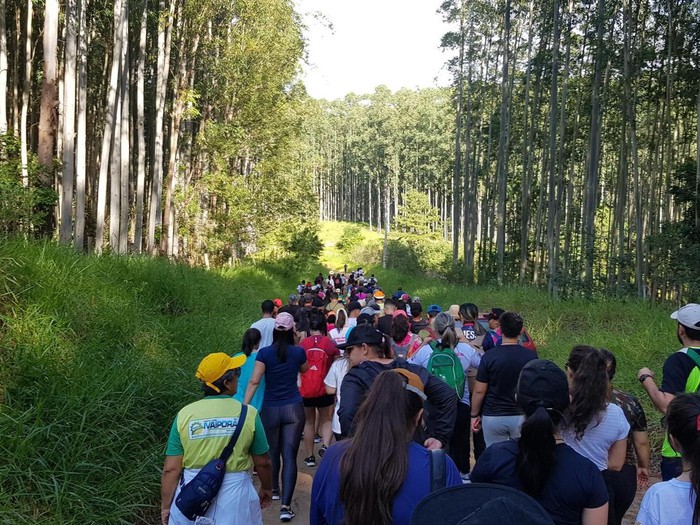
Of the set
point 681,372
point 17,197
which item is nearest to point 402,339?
point 681,372

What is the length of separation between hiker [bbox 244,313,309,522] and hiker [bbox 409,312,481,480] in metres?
1.27

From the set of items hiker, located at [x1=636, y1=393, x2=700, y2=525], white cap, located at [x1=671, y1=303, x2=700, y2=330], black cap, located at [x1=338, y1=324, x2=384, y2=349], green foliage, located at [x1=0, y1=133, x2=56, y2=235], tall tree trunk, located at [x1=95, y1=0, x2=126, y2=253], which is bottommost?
hiker, located at [x1=636, y1=393, x2=700, y2=525]

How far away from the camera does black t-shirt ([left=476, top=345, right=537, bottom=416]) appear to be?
4.40 m

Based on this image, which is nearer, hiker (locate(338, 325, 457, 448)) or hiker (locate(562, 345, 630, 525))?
→ hiker (locate(562, 345, 630, 525))

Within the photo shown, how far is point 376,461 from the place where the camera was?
6.72ft

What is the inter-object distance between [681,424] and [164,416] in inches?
196

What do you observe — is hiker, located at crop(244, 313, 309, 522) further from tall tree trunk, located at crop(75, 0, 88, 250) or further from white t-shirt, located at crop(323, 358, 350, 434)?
tall tree trunk, located at crop(75, 0, 88, 250)

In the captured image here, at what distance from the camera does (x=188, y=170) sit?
2327cm

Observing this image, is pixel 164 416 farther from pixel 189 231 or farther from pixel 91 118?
pixel 91 118

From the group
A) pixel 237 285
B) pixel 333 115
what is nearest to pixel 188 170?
pixel 237 285

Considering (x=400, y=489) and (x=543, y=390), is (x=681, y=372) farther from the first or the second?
(x=400, y=489)

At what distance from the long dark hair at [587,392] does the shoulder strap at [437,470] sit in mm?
1138

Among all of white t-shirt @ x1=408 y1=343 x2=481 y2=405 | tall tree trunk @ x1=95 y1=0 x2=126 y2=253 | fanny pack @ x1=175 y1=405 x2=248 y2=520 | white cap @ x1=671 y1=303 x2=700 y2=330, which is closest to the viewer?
fanny pack @ x1=175 y1=405 x2=248 y2=520

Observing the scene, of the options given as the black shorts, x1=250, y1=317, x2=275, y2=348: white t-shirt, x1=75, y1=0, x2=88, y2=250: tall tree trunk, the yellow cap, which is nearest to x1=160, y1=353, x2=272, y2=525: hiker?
the yellow cap
